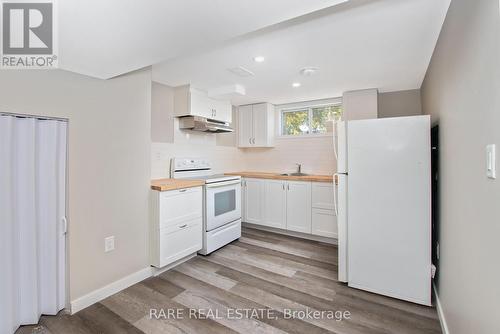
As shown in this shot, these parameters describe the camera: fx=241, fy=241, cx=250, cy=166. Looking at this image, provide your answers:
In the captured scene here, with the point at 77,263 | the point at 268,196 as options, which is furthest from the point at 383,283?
the point at 77,263

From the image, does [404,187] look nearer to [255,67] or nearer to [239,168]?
[255,67]

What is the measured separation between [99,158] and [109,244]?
78cm

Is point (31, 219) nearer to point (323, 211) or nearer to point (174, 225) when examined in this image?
point (174, 225)

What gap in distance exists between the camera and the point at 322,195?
11.2ft

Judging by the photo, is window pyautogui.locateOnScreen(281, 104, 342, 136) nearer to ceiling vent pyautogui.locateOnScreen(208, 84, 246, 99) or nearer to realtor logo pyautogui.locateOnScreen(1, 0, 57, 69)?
ceiling vent pyautogui.locateOnScreen(208, 84, 246, 99)

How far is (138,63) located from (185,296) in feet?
6.54

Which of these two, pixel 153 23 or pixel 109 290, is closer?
pixel 153 23

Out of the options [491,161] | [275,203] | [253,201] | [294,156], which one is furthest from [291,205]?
[491,161]

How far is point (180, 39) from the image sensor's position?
150 cm

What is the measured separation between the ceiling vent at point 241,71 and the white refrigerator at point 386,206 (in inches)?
44.5

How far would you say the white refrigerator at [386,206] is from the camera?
78.8 inches

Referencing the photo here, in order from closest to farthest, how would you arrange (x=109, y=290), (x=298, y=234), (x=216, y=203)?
(x=109, y=290) < (x=216, y=203) < (x=298, y=234)

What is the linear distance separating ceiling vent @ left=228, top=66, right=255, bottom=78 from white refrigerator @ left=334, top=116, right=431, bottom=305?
3.71 ft

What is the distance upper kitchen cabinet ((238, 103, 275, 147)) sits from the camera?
4258 millimetres
